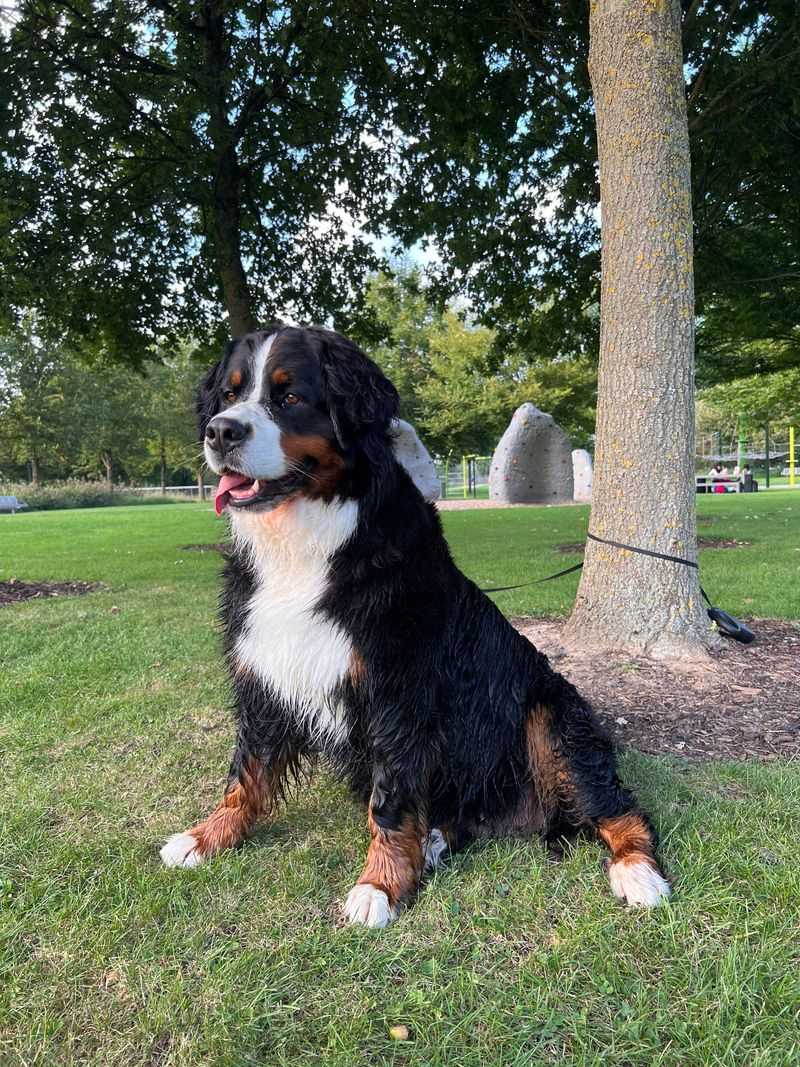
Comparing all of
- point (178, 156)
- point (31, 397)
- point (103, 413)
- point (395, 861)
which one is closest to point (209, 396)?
point (395, 861)

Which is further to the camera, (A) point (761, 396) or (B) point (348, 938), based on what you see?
(A) point (761, 396)

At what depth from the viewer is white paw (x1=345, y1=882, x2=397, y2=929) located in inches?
75.6

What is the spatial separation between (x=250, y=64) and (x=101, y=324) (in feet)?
15.6

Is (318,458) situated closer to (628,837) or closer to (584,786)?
(584,786)

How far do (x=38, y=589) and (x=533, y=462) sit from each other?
19622 millimetres

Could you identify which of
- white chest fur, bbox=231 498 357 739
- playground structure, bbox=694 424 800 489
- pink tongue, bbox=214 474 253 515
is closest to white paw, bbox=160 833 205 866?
white chest fur, bbox=231 498 357 739

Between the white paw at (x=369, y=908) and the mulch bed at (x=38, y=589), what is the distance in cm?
693

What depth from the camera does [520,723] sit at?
2.41m

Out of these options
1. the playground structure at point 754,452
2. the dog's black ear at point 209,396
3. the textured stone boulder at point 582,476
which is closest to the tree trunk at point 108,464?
the textured stone boulder at point 582,476

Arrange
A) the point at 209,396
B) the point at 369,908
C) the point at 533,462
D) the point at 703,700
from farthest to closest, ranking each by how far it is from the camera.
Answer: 1. the point at 533,462
2. the point at 703,700
3. the point at 209,396
4. the point at 369,908

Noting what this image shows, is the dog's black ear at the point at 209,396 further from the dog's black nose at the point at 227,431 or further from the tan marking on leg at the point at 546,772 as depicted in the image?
the tan marking on leg at the point at 546,772

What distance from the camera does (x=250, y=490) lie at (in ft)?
6.98

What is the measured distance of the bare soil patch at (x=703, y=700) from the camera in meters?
3.18

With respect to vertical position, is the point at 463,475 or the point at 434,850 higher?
the point at 463,475
